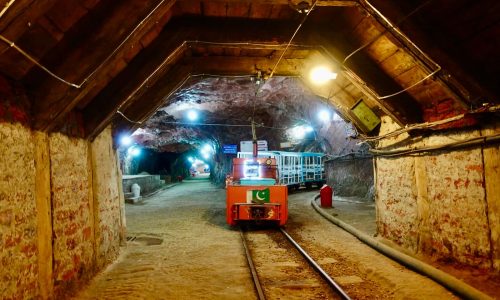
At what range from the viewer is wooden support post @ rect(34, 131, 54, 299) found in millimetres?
4391

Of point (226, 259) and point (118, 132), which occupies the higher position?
point (118, 132)

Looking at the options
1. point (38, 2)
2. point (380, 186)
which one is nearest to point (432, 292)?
point (380, 186)

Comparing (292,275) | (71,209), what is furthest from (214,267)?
(71,209)

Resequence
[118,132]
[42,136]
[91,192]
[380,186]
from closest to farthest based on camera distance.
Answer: [42,136] → [91,192] → [118,132] → [380,186]

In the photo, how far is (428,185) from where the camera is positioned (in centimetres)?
675

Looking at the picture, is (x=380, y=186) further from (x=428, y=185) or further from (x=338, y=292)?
(x=338, y=292)

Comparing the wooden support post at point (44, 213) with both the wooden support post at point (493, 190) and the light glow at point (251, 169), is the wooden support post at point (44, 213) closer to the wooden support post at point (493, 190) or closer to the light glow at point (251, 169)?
the wooden support post at point (493, 190)

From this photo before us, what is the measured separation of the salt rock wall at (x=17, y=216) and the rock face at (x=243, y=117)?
12.3m

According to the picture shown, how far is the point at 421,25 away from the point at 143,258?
7034 millimetres

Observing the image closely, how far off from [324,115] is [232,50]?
1803 centimetres

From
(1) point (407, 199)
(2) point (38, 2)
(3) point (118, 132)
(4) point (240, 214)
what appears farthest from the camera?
(4) point (240, 214)

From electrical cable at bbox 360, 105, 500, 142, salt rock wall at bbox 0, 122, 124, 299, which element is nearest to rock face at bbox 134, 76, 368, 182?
electrical cable at bbox 360, 105, 500, 142

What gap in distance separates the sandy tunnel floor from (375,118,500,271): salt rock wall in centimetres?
79

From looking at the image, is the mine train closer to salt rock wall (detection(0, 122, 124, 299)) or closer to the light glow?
the light glow
